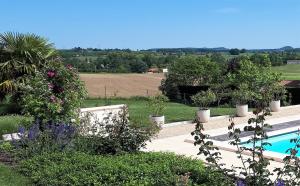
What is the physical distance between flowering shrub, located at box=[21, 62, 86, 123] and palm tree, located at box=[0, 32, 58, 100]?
2959 millimetres

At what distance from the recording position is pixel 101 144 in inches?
369

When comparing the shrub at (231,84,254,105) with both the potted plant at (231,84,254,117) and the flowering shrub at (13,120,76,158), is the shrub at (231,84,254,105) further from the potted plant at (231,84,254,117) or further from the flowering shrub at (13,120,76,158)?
the flowering shrub at (13,120,76,158)

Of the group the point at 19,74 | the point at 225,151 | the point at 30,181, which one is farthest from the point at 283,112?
the point at 30,181

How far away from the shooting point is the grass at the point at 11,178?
7.28m

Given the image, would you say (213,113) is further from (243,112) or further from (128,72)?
(128,72)

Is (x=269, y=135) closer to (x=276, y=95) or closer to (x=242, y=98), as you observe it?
(x=242, y=98)

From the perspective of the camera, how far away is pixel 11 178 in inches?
299

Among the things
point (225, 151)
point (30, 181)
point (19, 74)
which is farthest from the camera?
point (19, 74)

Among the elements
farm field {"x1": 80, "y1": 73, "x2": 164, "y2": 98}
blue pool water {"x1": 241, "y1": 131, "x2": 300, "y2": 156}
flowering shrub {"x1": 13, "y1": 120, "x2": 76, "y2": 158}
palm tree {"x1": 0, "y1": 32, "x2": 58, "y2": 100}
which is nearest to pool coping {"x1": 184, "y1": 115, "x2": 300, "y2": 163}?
blue pool water {"x1": 241, "y1": 131, "x2": 300, "y2": 156}

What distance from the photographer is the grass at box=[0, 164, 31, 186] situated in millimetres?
7281

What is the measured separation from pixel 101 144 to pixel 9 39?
23.0 ft

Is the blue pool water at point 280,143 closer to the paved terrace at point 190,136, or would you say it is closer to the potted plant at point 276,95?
the paved terrace at point 190,136

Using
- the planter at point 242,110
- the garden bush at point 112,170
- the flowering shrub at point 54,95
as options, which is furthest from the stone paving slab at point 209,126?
the garden bush at point 112,170

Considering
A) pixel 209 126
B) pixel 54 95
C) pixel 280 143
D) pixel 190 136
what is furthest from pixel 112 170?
pixel 209 126
